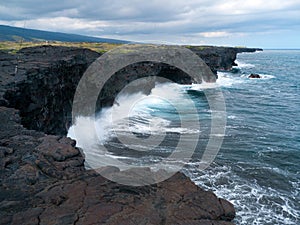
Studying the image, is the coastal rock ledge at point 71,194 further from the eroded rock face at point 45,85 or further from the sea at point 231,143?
the sea at point 231,143

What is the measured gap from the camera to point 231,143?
30.3 m

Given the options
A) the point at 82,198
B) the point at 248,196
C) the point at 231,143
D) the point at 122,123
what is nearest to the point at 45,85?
the point at 122,123

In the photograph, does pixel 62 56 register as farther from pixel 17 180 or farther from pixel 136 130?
A: pixel 17 180

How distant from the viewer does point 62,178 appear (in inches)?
420

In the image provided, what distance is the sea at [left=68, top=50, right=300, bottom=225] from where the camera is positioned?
19.7 metres

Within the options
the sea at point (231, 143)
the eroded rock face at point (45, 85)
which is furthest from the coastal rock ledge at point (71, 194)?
the sea at point (231, 143)

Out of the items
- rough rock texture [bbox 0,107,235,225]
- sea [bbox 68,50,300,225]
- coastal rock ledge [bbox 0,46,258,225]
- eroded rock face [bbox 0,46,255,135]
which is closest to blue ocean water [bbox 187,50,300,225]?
sea [bbox 68,50,300,225]

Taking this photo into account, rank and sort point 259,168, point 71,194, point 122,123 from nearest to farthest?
point 71,194 → point 259,168 → point 122,123

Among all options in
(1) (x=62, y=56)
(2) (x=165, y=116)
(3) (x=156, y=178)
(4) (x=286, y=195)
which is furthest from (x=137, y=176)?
(2) (x=165, y=116)

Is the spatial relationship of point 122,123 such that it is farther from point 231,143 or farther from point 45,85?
point 231,143

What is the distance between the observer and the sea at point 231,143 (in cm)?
1966

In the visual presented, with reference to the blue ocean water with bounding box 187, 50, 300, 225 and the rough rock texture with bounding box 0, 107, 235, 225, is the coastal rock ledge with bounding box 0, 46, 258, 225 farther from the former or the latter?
the blue ocean water with bounding box 187, 50, 300, 225

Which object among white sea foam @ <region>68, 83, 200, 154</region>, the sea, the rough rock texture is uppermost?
the rough rock texture

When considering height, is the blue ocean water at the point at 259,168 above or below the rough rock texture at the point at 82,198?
below
